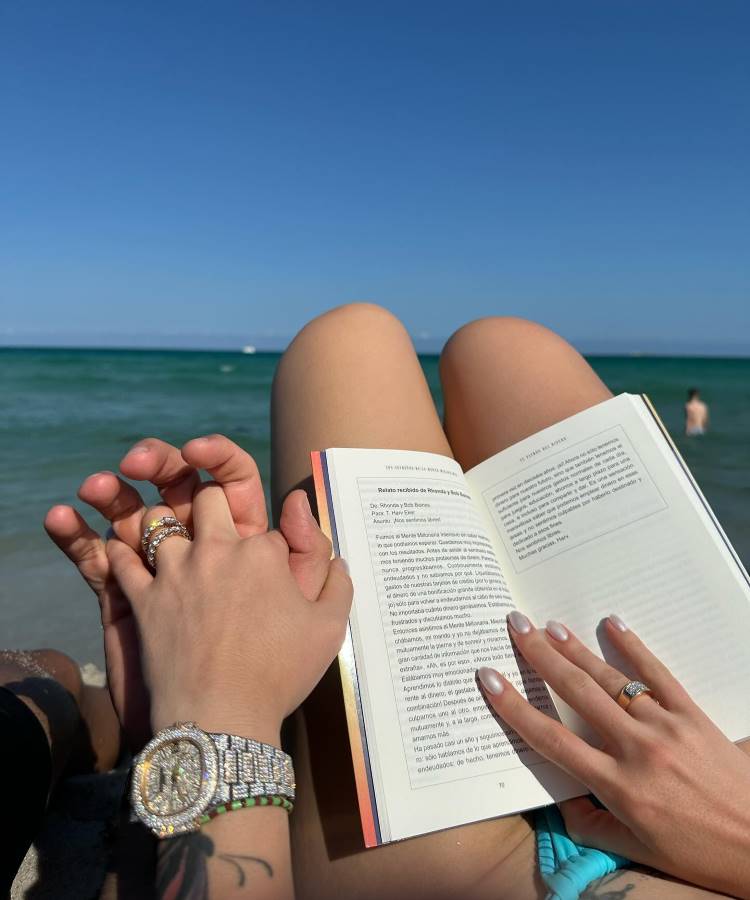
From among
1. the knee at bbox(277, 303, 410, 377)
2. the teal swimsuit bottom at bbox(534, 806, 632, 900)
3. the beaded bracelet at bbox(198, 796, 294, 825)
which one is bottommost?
the teal swimsuit bottom at bbox(534, 806, 632, 900)

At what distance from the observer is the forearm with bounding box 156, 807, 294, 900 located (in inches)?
23.6

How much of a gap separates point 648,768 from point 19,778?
0.80 meters

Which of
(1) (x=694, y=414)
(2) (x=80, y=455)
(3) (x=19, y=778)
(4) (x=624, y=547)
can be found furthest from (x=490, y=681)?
(1) (x=694, y=414)

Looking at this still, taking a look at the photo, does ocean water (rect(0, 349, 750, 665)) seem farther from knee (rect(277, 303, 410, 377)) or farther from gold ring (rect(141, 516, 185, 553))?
gold ring (rect(141, 516, 185, 553))

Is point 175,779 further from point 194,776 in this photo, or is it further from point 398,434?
point 398,434

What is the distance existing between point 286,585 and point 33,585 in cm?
231

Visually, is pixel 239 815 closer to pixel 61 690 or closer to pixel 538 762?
pixel 538 762

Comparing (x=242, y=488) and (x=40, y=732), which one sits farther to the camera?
(x=40, y=732)

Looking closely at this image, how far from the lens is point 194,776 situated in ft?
2.06

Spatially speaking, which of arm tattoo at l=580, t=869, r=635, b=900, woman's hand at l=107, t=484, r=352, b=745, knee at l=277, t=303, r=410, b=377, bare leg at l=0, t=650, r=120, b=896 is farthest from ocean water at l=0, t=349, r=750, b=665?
arm tattoo at l=580, t=869, r=635, b=900

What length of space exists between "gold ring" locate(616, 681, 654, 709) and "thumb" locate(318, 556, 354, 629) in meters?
0.34

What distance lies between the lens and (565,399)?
126 centimetres

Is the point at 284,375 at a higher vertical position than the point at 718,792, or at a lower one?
higher

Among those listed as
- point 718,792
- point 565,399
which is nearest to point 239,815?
point 718,792
